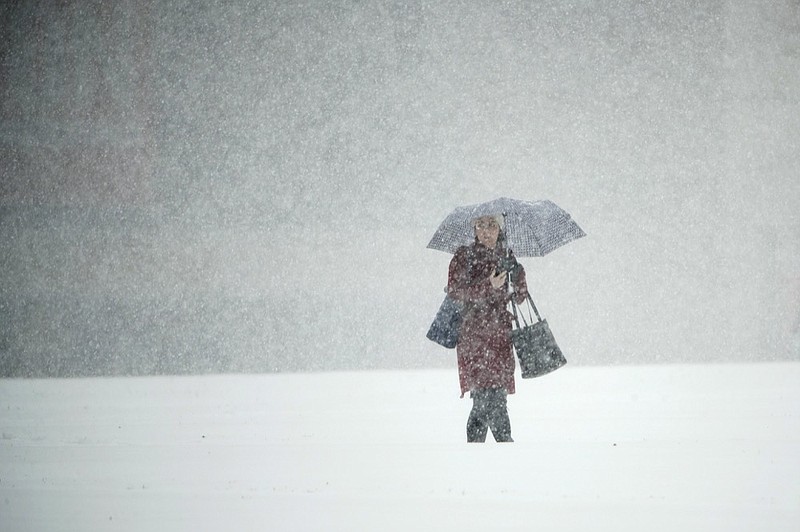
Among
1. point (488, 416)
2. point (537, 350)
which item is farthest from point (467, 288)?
point (488, 416)

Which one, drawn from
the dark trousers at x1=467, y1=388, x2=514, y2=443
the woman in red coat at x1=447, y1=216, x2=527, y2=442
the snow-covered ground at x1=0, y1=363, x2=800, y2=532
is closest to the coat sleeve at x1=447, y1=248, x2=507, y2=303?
the woman in red coat at x1=447, y1=216, x2=527, y2=442

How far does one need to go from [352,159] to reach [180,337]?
4.32ft

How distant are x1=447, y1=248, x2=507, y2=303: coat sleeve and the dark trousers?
244mm

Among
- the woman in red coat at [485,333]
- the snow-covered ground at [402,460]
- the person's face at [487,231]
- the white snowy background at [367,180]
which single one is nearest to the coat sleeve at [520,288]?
the woman in red coat at [485,333]

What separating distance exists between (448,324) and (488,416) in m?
0.27

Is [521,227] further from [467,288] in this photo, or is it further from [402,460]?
[402,460]

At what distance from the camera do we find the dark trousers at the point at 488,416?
6.58ft

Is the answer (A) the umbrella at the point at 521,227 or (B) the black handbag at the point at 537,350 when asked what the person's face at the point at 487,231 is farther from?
(B) the black handbag at the point at 537,350

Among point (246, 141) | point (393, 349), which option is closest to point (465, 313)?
point (393, 349)

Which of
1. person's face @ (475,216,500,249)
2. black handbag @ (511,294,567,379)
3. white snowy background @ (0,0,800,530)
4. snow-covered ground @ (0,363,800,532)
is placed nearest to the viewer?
snow-covered ground @ (0,363,800,532)

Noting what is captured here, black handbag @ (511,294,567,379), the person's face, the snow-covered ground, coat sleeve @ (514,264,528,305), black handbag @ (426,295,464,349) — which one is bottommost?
the snow-covered ground

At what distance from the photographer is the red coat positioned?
6.48 ft

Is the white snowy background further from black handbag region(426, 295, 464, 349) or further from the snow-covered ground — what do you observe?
black handbag region(426, 295, 464, 349)

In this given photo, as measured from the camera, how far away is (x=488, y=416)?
6.62 feet
